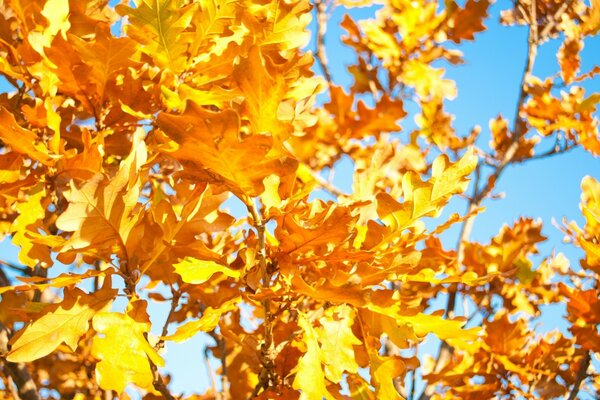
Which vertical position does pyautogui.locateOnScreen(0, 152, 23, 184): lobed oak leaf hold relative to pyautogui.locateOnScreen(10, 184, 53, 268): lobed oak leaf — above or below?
above

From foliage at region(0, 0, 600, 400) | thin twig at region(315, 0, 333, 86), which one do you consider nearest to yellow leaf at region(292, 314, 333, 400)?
foliage at region(0, 0, 600, 400)

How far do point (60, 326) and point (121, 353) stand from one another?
0.50 ft

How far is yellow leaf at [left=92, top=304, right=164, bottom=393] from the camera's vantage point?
916 millimetres

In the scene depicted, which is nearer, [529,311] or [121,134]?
[121,134]

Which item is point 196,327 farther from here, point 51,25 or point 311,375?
point 51,25

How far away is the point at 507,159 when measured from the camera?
2611mm

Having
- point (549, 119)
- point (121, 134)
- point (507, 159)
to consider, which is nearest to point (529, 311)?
point (507, 159)

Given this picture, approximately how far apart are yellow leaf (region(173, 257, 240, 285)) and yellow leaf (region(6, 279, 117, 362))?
0.21 metres

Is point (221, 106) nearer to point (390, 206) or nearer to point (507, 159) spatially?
point (390, 206)

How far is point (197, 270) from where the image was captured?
3.18 feet

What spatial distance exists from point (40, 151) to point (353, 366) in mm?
723

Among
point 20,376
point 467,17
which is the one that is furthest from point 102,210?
point 467,17

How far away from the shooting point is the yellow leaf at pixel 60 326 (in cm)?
97

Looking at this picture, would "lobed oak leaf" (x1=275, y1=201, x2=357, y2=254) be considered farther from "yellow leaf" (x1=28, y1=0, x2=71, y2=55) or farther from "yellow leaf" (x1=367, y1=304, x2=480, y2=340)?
"yellow leaf" (x1=28, y1=0, x2=71, y2=55)
